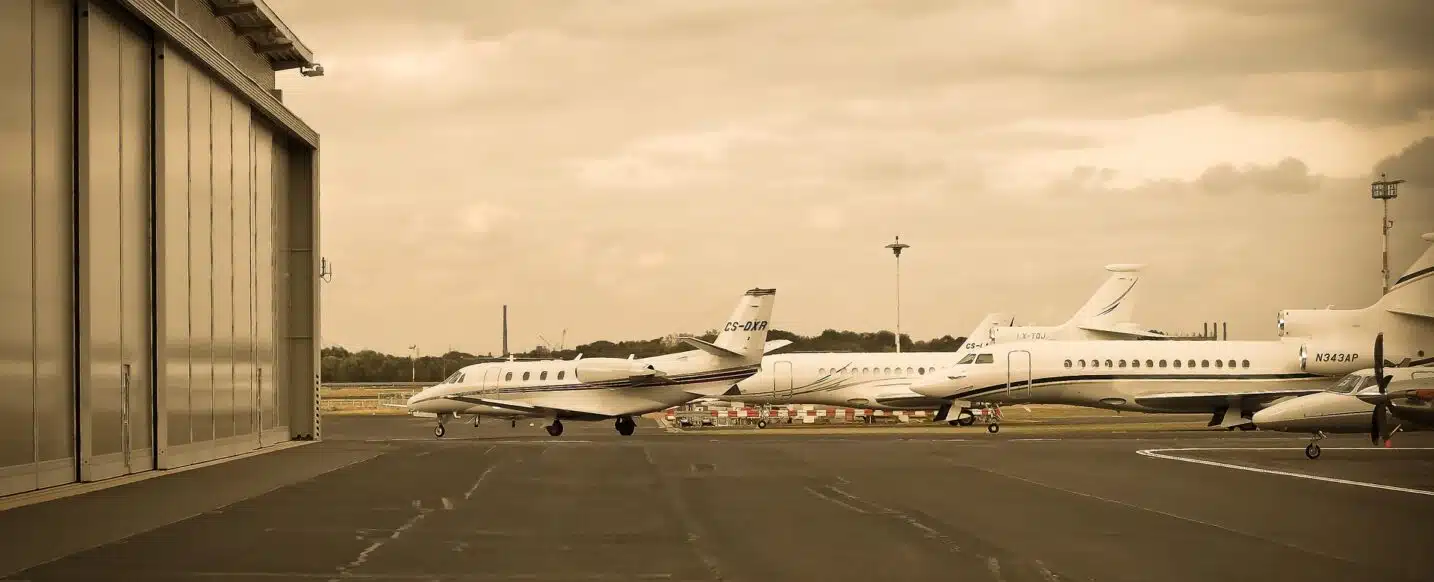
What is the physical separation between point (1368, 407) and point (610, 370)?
85.2 feet

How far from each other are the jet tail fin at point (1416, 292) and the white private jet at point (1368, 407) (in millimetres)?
14606

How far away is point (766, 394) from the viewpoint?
61438mm

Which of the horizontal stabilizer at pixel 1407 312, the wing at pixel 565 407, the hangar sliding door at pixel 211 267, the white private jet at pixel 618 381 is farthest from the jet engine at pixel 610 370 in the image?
the horizontal stabilizer at pixel 1407 312

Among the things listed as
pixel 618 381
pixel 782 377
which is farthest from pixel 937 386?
pixel 618 381

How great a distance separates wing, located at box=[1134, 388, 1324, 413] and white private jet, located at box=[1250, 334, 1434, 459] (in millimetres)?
18349

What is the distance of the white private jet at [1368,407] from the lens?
30.5 m

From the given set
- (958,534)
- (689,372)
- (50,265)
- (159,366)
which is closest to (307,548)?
(958,534)

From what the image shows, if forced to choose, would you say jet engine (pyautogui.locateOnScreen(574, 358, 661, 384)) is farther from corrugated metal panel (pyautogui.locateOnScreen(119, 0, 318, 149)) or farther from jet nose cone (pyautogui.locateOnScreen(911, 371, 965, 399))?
corrugated metal panel (pyautogui.locateOnScreen(119, 0, 318, 149))

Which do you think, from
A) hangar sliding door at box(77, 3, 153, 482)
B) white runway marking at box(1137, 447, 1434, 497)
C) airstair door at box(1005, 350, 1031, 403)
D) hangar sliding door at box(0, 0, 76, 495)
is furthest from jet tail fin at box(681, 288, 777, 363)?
hangar sliding door at box(0, 0, 76, 495)

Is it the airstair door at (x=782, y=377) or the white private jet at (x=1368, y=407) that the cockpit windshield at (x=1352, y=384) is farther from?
the airstair door at (x=782, y=377)

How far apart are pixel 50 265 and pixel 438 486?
23.4 ft

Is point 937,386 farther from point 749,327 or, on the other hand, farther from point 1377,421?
point 1377,421

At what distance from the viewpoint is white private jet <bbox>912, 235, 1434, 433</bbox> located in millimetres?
50469

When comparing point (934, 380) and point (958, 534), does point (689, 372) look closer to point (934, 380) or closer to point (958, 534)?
point (934, 380)
